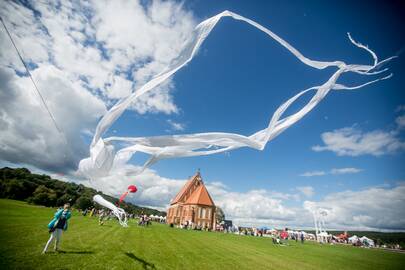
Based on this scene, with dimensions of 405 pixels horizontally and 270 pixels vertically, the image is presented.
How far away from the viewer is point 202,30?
15.9ft

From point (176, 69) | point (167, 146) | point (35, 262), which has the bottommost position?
point (35, 262)

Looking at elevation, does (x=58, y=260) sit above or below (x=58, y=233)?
below

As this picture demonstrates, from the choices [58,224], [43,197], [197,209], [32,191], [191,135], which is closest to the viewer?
[191,135]

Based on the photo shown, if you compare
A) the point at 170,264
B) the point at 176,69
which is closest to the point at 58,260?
the point at 170,264

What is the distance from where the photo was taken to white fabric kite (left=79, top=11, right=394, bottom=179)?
4855 millimetres

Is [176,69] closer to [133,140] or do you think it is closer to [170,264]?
[133,140]

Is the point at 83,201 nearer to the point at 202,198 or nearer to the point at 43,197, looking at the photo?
the point at 43,197

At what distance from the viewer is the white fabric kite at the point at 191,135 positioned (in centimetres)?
486

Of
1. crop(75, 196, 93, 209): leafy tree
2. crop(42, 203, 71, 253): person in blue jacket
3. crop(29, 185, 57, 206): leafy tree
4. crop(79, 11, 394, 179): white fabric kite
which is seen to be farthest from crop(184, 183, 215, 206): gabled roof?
crop(79, 11, 394, 179): white fabric kite

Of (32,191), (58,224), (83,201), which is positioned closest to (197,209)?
(83,201)

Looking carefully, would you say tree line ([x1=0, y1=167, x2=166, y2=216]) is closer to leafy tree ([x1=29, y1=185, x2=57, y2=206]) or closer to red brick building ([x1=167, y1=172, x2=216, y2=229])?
leafy tree ([x1=29, y1=185, x2=57, y2=206])

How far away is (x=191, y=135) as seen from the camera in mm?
5238

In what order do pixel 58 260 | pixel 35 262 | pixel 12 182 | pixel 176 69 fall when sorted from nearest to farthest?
pixel 176 69 < pixel 35 262 < pixel 58 260 < pixel 12 182

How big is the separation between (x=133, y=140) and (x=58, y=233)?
787 cm
